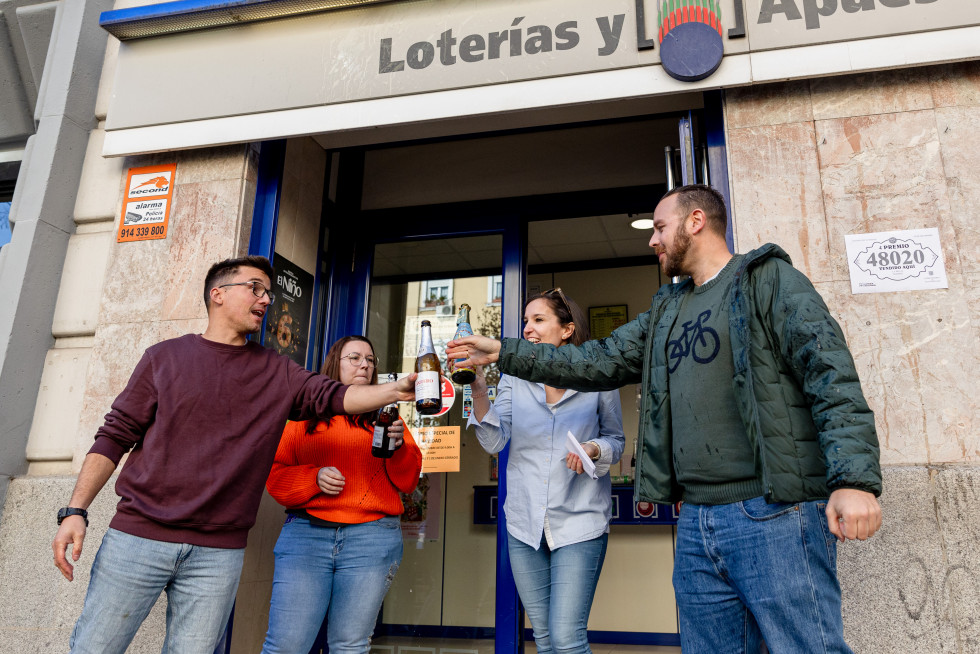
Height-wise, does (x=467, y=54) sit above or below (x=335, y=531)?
above

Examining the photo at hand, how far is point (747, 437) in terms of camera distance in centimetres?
212

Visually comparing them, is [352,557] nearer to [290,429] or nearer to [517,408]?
[290,429]

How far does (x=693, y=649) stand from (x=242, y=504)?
66.2 inches

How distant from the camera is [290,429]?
11.3 ft

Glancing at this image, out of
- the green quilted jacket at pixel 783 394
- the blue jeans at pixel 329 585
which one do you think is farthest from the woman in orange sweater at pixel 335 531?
the green quilted jacket at pixel 783 394

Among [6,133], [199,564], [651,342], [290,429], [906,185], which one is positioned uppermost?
[6,133]

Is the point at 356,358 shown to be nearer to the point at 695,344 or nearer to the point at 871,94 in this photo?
the point at 695,344

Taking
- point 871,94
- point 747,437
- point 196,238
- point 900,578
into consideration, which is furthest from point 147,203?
point 900,578

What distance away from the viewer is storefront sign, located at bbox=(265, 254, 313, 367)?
4102mm

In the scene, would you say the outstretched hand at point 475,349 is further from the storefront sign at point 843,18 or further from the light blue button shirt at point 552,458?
the storefront sign at point 843,18

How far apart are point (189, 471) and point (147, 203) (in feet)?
7.30

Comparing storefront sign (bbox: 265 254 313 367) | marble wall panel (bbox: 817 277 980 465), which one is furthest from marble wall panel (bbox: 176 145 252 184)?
marble wall panel (bbox: 817 277 980 465)

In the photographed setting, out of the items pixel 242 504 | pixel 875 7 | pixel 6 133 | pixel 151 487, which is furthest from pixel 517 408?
pixel 6 133

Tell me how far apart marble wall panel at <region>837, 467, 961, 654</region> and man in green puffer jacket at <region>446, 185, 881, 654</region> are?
911 mm
